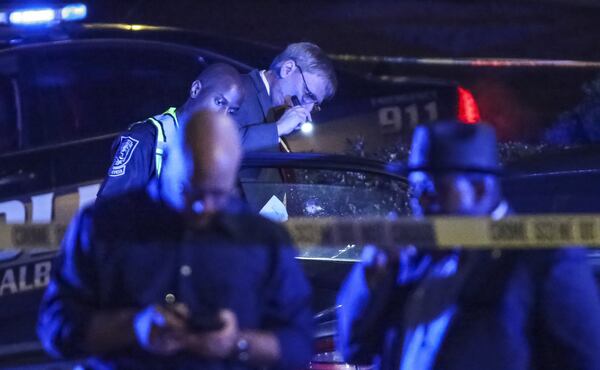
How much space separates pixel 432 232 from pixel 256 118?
1.33 metres

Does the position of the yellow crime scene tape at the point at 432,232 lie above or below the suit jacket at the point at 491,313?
above

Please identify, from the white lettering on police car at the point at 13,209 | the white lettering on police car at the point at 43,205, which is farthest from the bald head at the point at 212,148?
the white lettering on police car at the point at 13,209

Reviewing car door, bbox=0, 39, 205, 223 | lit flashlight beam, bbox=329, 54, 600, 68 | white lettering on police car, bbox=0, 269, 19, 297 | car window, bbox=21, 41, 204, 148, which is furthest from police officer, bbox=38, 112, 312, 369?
lit flashlight beam, bbox=329, 54, 600, 68

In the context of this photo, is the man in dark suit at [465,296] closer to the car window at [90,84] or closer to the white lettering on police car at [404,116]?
the white lettering on police car at [404,116]

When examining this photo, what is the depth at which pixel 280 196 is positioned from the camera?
363 cm

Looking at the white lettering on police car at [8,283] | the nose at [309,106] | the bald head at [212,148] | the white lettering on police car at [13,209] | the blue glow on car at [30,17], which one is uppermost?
the blue glow on car at [30,17]

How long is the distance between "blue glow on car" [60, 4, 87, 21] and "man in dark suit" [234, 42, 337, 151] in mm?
942

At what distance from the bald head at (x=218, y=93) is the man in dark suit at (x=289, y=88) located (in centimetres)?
28

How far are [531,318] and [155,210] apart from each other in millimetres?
879

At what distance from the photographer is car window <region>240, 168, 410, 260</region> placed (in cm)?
356

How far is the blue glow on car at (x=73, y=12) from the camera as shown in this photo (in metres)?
4.47

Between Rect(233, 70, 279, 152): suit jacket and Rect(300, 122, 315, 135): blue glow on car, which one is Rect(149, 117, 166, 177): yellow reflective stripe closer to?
Rect(233, 70, 279, 152): suit jacket

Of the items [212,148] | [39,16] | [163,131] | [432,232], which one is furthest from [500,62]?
[212,148]

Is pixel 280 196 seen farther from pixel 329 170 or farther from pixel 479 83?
pixel 479 83
